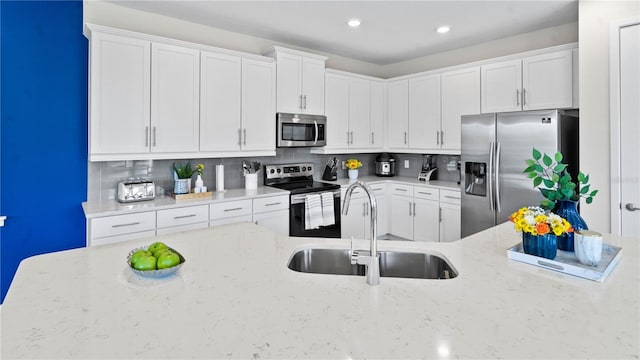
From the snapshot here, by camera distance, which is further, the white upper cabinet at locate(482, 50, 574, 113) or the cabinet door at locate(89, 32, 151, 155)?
the white upper cabinet at locate(482, 50, 574, 113)

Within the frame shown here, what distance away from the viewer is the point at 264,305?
1139mm

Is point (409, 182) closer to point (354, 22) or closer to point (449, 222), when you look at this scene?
point (449, 222)

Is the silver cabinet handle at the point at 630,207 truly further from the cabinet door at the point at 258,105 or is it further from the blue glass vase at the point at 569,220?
the cabinet door at the point at 258,105

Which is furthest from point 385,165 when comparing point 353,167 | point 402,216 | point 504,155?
point 504,155

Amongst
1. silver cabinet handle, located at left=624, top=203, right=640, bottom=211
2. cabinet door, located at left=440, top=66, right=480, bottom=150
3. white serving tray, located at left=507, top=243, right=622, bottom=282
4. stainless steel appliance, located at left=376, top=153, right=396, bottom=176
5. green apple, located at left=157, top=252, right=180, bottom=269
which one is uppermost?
cabinet door, located at left=440, top=66, right=480, bottom=150

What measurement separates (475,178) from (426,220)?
0.86m

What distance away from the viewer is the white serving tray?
4.39 feet

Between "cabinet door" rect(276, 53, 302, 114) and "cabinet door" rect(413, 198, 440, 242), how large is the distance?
1901 mm

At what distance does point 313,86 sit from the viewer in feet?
13.9

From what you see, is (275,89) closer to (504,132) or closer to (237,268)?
(504,132)

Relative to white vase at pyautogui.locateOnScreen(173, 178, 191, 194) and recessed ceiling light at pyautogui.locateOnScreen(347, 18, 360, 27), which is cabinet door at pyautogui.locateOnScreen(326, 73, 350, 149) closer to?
recessed ceiling light at pyautogui.locateOnScreen(347, 18, 360, 27)

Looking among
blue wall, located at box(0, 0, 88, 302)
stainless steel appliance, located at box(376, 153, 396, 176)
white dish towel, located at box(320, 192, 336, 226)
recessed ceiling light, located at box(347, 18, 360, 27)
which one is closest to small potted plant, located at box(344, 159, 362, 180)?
stainless steel appliance, located at box(376, 153, 396, 176)

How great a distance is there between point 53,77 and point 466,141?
12.7 ft

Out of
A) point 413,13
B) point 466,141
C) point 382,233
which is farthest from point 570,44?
point 382,233
